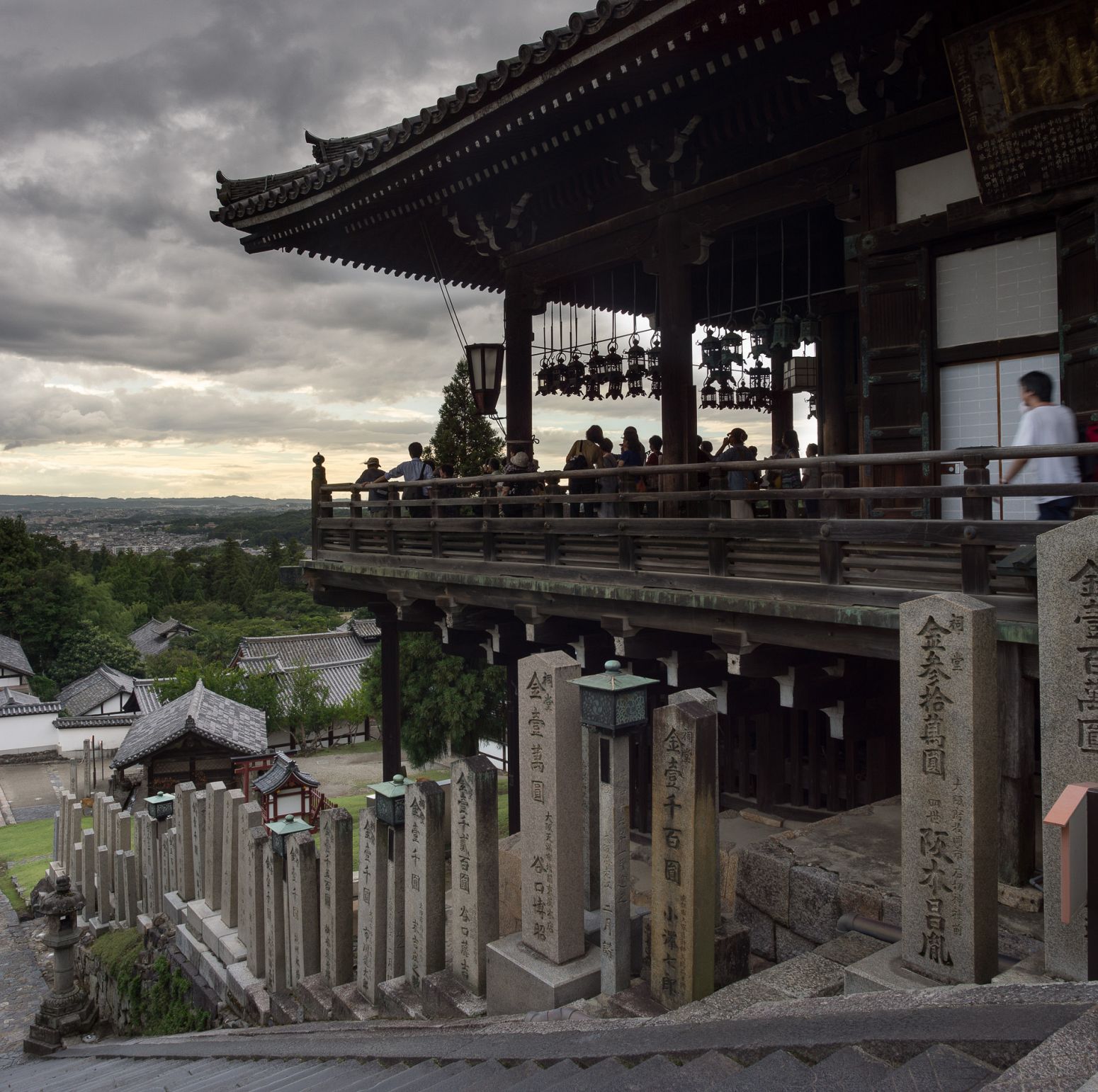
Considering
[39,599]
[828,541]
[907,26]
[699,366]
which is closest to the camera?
[828,541]

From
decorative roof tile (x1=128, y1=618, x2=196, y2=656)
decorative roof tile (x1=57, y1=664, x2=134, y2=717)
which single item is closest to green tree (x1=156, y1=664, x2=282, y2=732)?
decorative roof tile (x1=57, y1=664, x2=134, y2=717)

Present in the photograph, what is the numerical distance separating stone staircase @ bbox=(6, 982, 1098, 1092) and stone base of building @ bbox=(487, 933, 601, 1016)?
0.11 m

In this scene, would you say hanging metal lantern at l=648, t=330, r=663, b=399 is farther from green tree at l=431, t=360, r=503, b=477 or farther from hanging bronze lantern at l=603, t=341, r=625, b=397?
green tree at l=431, t=360, r=503, b=477

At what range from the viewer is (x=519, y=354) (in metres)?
11.4

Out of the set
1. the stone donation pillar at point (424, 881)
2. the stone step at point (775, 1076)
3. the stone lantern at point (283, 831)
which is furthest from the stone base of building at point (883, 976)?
the stone lantern at point (283, 831)

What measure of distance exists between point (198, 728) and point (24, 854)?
5561 mm

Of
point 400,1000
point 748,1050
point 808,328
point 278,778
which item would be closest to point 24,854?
point 278,778

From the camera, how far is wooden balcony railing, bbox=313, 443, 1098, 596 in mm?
5309

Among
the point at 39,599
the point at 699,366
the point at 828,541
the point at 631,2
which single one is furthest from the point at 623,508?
the point at 39,599

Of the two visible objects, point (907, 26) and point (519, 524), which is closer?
point (907, 26)

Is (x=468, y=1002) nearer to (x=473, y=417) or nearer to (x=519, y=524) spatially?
(x=519, y=524)

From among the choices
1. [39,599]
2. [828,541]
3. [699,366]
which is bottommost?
[39,599]

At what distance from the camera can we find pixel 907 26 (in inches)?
261

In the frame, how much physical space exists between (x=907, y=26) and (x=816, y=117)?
4.79 ft
